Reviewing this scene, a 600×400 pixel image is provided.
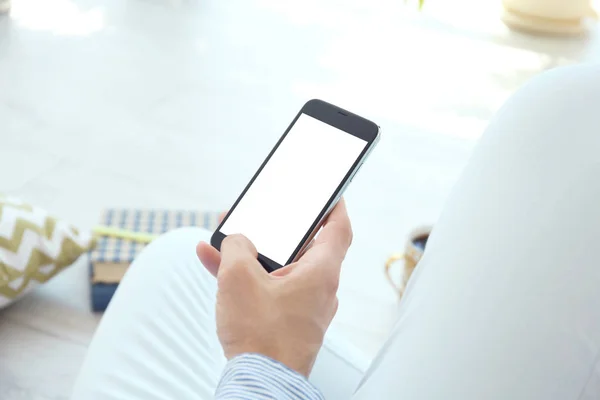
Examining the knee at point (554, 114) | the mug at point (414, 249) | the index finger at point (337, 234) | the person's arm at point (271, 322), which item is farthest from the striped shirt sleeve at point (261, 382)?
the mug at point (414, 249)

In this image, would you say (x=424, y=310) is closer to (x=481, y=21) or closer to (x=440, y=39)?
(x=440, y=39)

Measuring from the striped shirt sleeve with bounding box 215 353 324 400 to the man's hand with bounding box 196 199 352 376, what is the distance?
1 centimetres

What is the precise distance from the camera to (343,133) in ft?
2.29

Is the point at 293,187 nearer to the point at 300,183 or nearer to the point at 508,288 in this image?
the point at 300,183

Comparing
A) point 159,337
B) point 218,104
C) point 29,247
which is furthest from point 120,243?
point 218,104

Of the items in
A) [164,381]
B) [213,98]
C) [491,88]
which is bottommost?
[164,381]

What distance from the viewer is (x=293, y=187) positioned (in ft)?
2.21

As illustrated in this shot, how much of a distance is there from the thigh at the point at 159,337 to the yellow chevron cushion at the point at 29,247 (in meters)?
0.37

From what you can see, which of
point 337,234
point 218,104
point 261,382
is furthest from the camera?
point 218,104

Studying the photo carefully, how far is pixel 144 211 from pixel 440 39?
1226mm

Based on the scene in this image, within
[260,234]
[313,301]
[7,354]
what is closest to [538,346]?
[313,301]

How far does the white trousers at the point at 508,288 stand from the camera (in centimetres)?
47

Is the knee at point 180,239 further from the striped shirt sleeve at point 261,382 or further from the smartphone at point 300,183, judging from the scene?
the striped shirt sleeve at point 261,382

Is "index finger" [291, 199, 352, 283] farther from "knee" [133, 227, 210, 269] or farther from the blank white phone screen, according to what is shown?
"knee" [133, 227, 210, 269]
